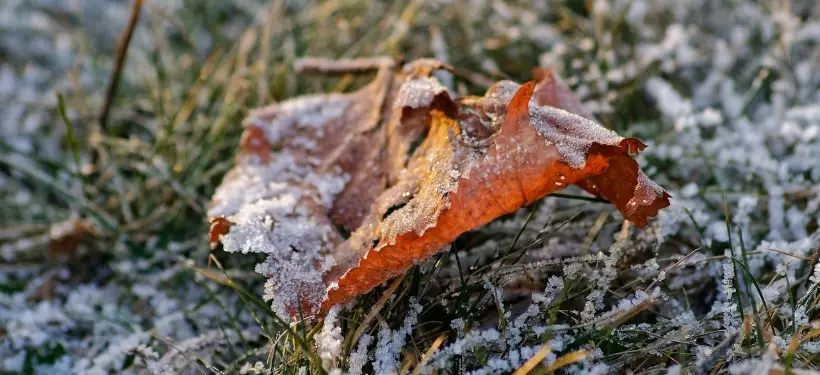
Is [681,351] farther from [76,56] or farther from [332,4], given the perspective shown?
Answer: [76,56]

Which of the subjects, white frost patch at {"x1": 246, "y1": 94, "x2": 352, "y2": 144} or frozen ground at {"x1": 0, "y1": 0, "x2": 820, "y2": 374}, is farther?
white frost patch at {"x1": 246, "y1": 94, "x2": 352, "y2": 144}

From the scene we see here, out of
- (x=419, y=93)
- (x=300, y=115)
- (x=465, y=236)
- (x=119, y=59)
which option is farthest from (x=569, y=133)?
(x=119, y=59)

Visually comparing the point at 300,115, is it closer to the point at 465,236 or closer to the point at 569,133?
the point at 465,236

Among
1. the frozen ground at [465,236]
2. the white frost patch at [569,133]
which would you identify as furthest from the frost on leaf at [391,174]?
the frozen ground at [465,236]

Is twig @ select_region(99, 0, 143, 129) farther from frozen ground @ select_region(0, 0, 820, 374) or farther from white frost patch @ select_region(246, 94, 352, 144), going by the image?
white frost patch @ select_region(246, 94, 352, 144)

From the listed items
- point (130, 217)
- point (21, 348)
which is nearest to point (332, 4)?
point (130, 217)

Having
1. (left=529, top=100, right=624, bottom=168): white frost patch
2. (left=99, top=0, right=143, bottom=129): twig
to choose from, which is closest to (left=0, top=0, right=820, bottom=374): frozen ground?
(left=99, top=0, right=143, bottom=129): twig
